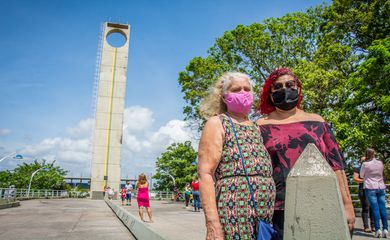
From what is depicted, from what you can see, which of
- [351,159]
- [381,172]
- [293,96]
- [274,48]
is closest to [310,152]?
[293,96]

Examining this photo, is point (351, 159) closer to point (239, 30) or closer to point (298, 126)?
point (239, 30)

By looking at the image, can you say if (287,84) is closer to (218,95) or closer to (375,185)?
(218,95)

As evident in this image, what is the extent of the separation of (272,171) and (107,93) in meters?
43.6

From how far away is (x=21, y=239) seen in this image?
23.1 ft

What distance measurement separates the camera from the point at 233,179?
7.16 ft

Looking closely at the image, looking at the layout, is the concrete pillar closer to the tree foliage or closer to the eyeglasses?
the eyeglasses

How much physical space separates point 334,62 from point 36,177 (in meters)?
49.4

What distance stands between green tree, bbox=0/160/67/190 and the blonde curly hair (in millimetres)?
56103

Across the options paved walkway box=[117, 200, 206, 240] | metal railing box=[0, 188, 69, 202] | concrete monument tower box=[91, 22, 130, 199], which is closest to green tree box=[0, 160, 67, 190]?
metal railing box=[0, 188, 69, 202]

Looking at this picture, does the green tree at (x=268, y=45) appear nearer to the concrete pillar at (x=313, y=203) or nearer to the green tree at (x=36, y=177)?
the concrete pillar at (x=313, y=203)

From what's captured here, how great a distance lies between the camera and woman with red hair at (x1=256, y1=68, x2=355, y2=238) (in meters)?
2.42

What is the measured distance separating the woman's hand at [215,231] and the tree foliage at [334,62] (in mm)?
11852

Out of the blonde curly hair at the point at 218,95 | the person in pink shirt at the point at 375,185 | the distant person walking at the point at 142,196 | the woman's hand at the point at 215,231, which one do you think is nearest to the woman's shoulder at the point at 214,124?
the blonde curly hair at the point at 218,95

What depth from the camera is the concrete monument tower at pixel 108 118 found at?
42.2 m
